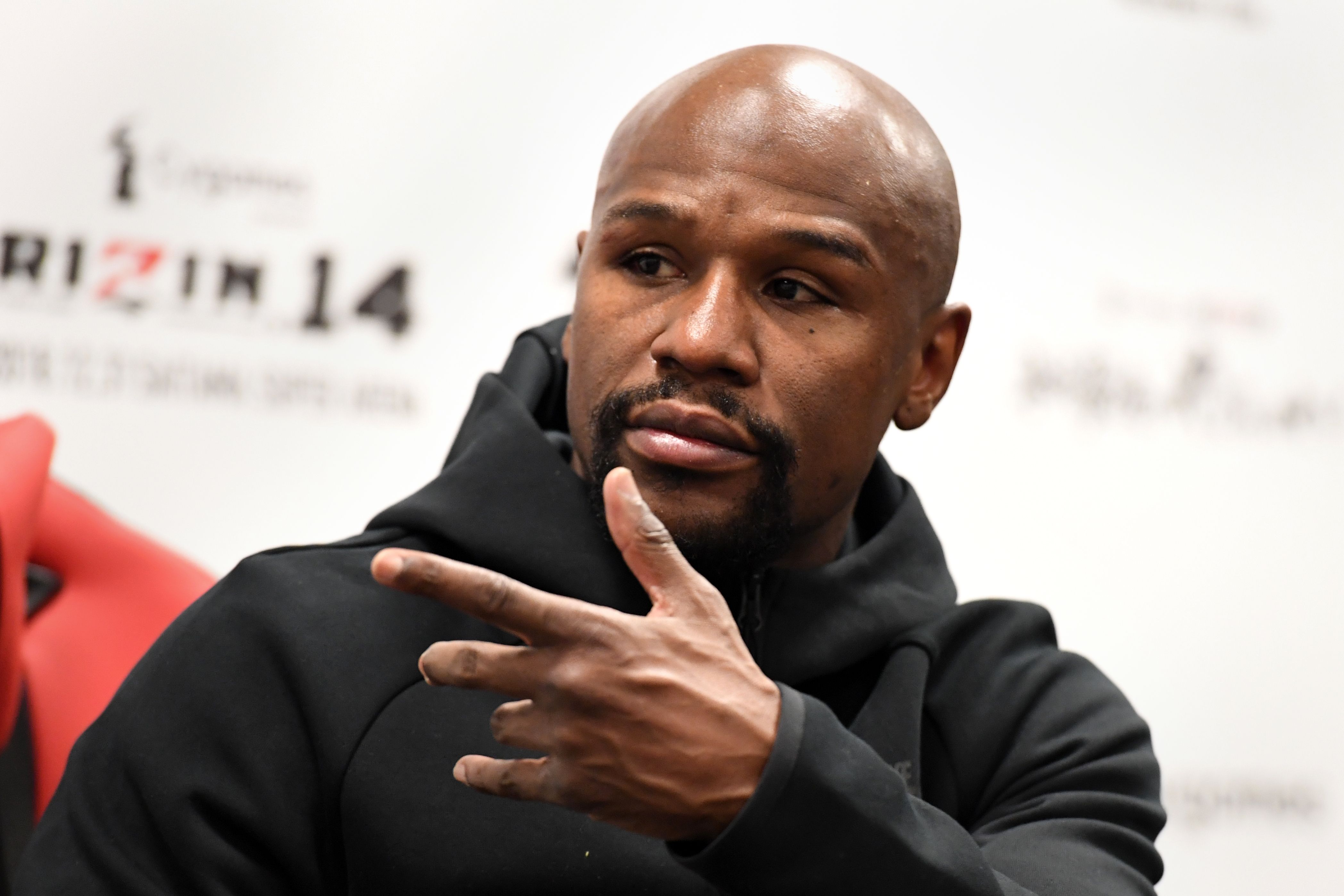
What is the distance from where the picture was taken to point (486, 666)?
0.68 meters

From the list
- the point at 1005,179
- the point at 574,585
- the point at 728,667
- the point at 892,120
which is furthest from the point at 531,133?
the point at 728,667

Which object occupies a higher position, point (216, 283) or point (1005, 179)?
point (1005, 179)

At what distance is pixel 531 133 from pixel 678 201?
3.31ft

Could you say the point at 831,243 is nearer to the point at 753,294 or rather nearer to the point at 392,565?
the point at 753,294

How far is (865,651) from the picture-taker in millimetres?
1117

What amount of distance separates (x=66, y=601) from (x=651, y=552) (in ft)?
2.75

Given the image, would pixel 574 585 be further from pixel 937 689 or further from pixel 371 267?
pixel 371 267

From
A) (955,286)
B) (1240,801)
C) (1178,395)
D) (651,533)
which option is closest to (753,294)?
(651,533)

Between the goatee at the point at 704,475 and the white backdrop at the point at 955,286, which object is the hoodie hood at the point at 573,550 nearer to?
the goatee at the point at 704,475

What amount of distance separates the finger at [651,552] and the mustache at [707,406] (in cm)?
25

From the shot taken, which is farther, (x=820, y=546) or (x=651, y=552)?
(x=820, y=546)

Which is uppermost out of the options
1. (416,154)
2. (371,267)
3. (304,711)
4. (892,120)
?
(892,120)

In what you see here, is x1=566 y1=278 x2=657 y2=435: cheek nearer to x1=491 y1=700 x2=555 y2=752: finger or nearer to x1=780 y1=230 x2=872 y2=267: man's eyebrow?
x1=780 y1=230 x2=872 y2=267: man's eyebrow

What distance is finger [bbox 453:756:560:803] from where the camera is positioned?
0.69 metres
